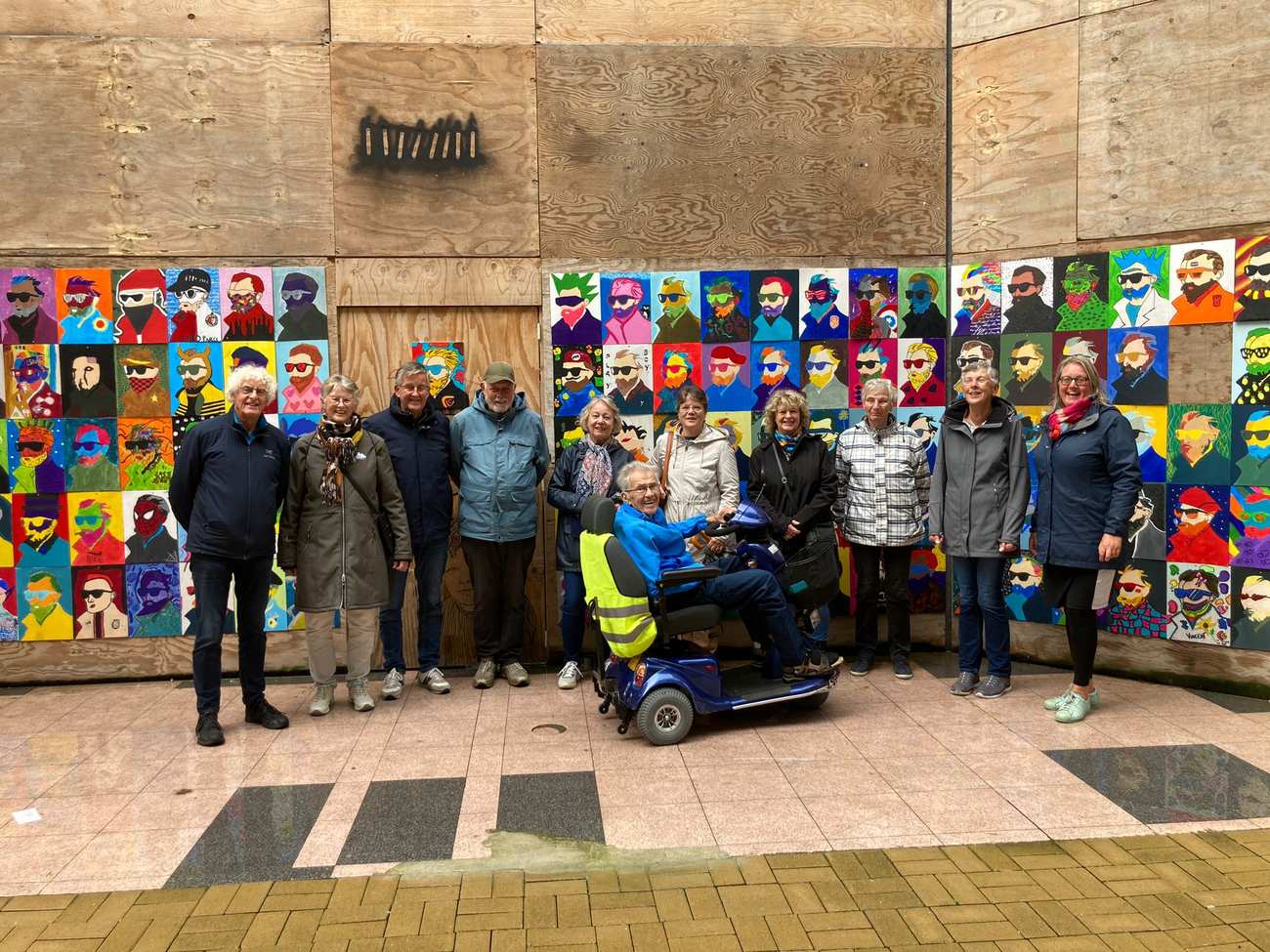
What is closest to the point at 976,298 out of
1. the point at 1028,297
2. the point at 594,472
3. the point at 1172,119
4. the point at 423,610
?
the point at 1028,297

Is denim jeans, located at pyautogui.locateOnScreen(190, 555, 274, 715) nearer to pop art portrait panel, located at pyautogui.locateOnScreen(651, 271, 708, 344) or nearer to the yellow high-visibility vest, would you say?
the yellow high-visibility vest

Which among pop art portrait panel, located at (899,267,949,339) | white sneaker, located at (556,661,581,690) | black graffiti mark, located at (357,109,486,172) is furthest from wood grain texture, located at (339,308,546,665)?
pop art portrait panel, located at (899,267,949,339)

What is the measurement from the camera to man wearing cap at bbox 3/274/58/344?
6180 mm

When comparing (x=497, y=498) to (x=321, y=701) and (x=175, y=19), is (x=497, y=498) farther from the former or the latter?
(x=175, y=19)

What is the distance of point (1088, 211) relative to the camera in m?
6.13

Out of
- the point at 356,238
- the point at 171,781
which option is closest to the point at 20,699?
the point at 171,781

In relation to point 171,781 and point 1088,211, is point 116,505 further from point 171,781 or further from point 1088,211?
point 1088,211

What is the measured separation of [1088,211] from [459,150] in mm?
3989

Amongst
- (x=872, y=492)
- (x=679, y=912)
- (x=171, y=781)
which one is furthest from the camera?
(x=872, y=492)

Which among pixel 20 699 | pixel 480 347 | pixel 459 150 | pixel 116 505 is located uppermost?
pixel 459 150

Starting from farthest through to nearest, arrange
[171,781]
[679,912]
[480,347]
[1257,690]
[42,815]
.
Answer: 1. [480,347]
2. [1257,690]
3. [171,781]
4. [42,815]
5. [679,912]

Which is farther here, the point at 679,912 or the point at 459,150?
the point at 459,150

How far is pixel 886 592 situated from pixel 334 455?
3423 millimetres

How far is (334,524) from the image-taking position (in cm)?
542
